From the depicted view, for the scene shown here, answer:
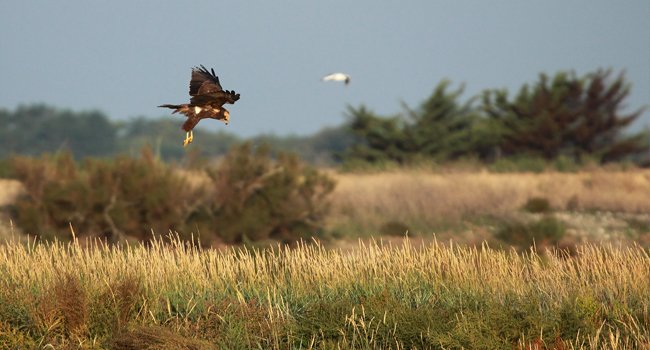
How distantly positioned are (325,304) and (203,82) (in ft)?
6.95

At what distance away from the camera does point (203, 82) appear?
23.3ft

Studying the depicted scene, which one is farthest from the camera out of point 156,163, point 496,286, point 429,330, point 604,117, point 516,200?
point 604,117

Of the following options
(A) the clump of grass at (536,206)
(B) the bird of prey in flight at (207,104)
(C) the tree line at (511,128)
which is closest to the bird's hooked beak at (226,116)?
(B) the bird of prey in flight at (207,104)

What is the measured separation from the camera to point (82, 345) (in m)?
7.64

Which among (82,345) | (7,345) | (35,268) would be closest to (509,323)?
(82,345)

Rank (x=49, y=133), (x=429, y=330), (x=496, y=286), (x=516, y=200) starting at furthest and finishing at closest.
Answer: (x=49, y=133)
(x=516, y=200)
(x=496, y=286)
(x=429, y=330)

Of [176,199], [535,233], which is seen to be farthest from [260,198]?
[535,233]

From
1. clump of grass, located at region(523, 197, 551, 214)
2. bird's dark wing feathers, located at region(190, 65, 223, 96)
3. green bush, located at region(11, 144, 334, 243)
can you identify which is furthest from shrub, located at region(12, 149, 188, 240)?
bird's dark wing feathers, located at region(190, 65, 223, 96)

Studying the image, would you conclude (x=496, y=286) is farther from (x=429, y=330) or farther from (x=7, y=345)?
(x=7, y=345)

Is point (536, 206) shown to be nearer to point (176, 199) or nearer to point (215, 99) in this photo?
point (176, 199)

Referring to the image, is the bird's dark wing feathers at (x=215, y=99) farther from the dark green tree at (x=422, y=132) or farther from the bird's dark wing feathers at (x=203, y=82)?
the dark green tree at (x=422, y=132)

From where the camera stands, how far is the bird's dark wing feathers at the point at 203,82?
22.8 ft

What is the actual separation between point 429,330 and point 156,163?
15.4 metres

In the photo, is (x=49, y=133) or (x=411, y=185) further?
(x=49, y=133)
